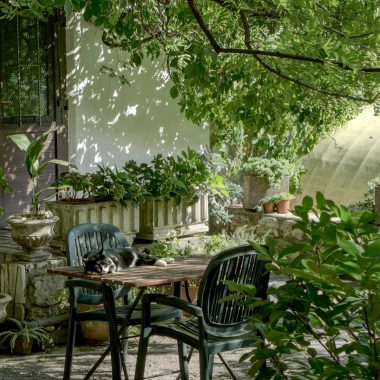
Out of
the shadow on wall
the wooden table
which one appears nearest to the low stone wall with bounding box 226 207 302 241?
the shadow on wall

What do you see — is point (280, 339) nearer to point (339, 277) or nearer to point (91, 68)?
point (339, 277)

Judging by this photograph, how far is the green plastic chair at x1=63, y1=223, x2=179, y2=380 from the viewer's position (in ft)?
19.5

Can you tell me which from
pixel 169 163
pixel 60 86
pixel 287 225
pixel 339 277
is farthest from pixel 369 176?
pixel 339 277

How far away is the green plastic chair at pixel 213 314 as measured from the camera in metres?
5.36

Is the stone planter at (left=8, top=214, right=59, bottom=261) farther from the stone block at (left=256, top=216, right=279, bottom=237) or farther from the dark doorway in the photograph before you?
the stone block at (left=256, top=216, right=279, bottom=237)

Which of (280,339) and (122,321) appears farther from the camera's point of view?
(122,321)

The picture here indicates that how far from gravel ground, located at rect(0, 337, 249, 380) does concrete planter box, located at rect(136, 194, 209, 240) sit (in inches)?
63.6

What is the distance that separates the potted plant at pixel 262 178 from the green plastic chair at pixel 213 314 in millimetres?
6274

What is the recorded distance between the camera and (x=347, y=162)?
44.1 feet

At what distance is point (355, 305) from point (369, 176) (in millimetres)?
10828

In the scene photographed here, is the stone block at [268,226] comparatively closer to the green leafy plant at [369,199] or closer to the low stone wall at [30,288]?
the green leafy plant at [369,199]

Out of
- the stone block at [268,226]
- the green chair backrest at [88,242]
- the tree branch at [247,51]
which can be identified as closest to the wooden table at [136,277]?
the green chair backrest at [88,242]

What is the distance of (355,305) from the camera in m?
2.46

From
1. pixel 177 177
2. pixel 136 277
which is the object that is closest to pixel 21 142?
pixel 177 177
